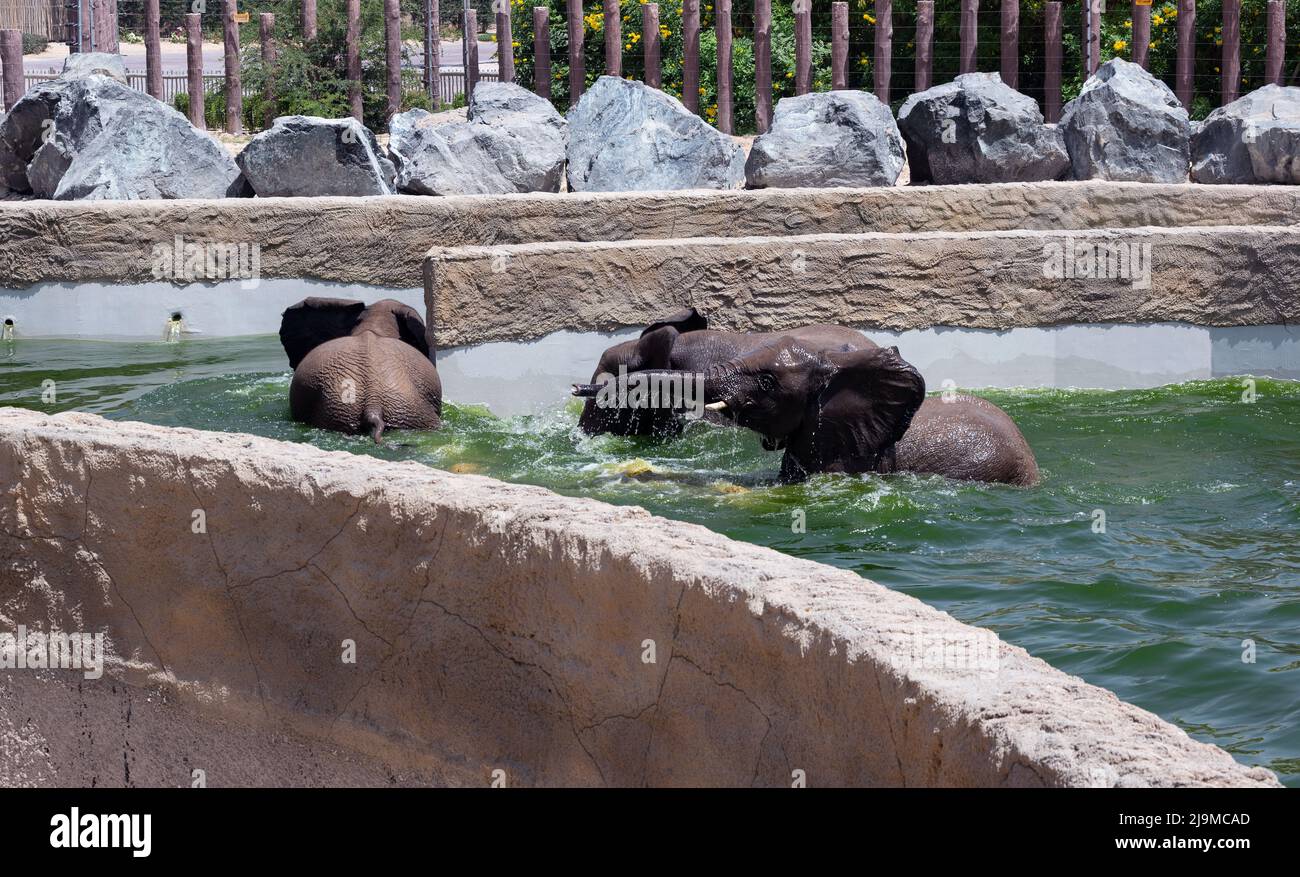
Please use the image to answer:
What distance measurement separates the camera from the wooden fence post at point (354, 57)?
59.7 ft

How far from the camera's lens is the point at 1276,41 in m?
16.9

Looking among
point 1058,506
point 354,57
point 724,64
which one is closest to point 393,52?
point 354,57

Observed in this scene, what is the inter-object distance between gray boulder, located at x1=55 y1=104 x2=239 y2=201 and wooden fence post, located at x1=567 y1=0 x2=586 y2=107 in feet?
12.2

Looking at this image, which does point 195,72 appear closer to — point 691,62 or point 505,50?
Answer: point 505,50

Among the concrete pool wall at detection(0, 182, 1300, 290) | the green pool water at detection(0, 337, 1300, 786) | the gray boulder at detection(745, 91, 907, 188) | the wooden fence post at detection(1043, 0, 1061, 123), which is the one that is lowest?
the green pool water at detection(0, 337, 1300, 786)

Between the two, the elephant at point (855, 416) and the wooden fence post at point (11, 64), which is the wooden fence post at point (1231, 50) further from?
the wooden fence post at point (11, 64)

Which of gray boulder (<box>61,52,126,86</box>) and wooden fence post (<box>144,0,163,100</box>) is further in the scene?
gray boulder (<box>61,52,126,86</box>)

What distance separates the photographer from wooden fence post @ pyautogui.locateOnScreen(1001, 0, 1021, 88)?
17045mm

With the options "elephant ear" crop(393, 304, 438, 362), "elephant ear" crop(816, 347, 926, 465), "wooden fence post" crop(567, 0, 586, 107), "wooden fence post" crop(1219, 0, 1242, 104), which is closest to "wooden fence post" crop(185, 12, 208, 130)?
"wooden fence post" crop(567, 0, 586, 107)

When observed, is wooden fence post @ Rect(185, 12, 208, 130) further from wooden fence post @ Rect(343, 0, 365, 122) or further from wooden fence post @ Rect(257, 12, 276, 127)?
wooden fence post @ Rect(343, 0, 365, 122)
